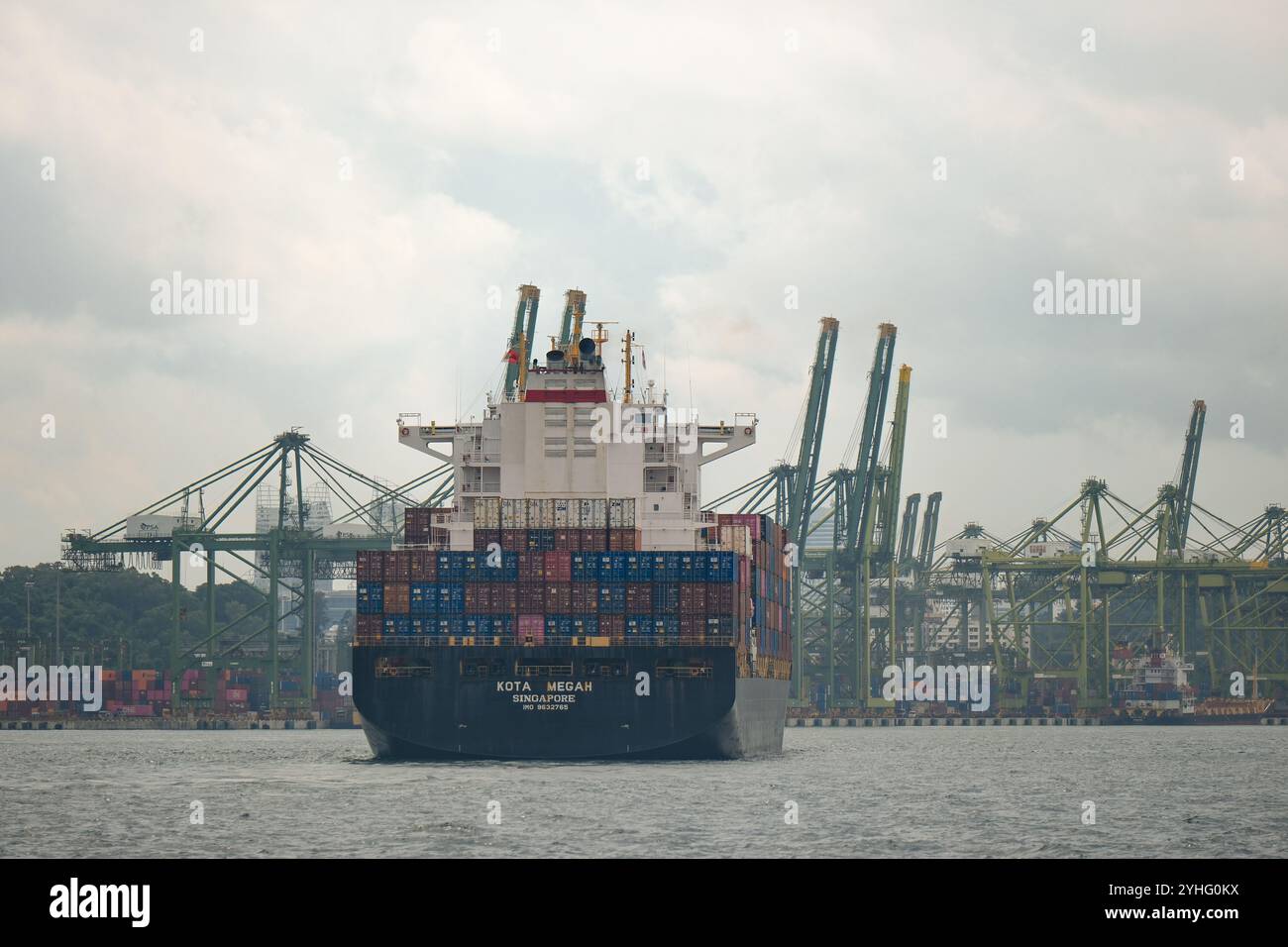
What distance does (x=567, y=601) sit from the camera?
66750 millimetres

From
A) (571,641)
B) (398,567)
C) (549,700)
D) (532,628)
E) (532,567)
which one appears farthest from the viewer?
(398,567)

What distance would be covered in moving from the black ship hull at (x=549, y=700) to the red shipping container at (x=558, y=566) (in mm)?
3174

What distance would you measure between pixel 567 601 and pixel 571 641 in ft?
5.91

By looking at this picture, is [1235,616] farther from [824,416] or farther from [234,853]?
[234,853]

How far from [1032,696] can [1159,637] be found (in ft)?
49.3

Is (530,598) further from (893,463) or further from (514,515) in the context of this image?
(893,463)

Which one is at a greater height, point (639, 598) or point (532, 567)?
point (532, 567)

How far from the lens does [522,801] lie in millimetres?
49969

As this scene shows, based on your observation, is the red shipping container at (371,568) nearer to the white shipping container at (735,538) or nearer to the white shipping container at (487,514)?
the white shipping container at (487,514)

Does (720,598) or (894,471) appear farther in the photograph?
(894,471)

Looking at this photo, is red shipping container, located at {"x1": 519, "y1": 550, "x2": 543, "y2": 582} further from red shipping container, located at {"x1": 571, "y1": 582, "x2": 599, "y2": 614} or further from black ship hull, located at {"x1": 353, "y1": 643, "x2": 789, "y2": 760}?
black ship hull, located at {"x1": 353, "y1": 643, "x2": 789, "y2": 760}

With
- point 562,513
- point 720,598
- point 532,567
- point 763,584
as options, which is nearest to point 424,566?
point 532,567

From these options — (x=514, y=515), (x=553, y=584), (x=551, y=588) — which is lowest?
(x=551, y=588)
